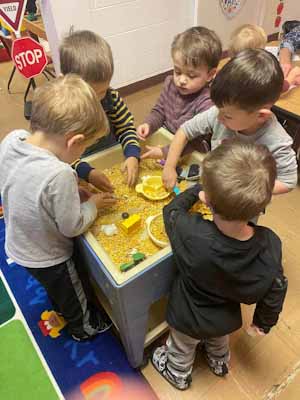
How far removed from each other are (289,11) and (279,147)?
3.22 metres

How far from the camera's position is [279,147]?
0.87 m

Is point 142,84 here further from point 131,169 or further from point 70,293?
point 70,293

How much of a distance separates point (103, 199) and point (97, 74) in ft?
1.19

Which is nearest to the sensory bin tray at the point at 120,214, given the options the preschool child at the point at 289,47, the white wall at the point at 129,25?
the preschool child at the point at 289,47

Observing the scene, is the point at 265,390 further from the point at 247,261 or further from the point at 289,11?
the point at 289,11

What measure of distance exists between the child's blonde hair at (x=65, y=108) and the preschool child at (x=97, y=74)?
0.57 feet

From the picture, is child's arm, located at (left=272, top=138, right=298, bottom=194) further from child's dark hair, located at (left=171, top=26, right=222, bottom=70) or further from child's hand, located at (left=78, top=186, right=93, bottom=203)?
child's hand, located at (left=78, top=186, right=93, bottom=203)

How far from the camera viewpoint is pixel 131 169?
1.04m

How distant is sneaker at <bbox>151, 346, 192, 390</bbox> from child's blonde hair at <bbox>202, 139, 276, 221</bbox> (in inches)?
26.1

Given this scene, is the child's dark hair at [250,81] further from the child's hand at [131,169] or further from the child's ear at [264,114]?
the child's hand at [131,169]

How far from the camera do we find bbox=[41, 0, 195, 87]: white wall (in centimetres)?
209

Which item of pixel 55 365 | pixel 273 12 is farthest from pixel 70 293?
pixel 273 12

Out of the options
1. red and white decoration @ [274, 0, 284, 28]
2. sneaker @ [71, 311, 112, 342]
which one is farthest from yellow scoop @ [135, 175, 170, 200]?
red and white decoration @ [274, 0, 284, 28]

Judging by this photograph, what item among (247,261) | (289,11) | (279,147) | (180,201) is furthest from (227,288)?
(289,11)
